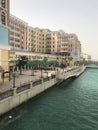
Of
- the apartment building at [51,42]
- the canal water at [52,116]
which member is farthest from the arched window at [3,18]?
the apartment building at [51,42]

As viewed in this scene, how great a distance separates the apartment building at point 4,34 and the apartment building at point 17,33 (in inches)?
2310

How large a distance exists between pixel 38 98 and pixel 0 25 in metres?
17.9

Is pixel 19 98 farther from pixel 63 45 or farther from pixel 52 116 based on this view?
pixel 63 45

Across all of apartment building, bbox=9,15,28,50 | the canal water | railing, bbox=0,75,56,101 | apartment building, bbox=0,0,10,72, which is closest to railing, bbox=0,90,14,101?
railing, bbox=0,75,56,101

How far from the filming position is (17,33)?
10938cm

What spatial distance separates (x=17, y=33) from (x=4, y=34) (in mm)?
69456

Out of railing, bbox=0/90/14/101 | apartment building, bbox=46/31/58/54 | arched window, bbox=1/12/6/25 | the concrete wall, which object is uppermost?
apartment building, bbox=46/31/58/54

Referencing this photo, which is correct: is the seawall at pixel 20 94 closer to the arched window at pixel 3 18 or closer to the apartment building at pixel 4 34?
the apartment building at pixel 4 34

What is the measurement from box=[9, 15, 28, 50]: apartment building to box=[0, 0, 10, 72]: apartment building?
5868 cm

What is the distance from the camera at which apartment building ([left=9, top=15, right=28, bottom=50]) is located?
10294 centimetres

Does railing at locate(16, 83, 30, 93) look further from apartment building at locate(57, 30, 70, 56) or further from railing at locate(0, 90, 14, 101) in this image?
apartment building at locate(57, 30, 70, 56)

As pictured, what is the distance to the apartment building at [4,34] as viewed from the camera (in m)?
40.5

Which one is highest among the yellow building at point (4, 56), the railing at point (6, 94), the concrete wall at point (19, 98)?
the yellow building at point (4, 56)

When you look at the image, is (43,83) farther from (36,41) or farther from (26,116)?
(36,41)
